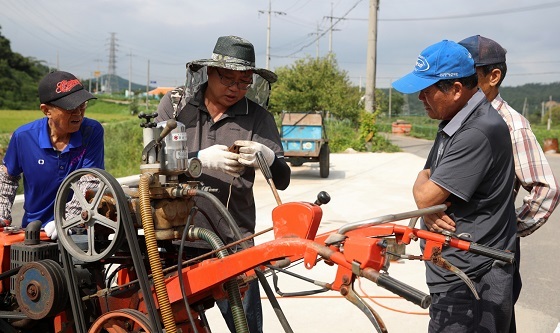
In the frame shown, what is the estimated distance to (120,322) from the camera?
2273 mm

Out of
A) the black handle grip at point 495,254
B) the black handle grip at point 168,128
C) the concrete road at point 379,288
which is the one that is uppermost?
the black handle grip at point 168,128

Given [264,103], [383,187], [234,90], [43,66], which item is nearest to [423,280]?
[264,103]

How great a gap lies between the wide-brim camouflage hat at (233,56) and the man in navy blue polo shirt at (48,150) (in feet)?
2.39

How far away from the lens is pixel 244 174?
109 inches

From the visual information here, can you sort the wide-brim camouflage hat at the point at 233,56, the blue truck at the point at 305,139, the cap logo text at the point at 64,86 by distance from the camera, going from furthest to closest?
the blue truck at the point at 305,139, the cap logo text at the point at 64,86, the wide-brim camouflage hat at the point at 233,56

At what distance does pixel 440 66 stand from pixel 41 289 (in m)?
1.85

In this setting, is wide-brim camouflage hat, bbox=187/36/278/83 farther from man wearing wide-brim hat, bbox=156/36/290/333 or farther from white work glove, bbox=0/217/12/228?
white work glove, bbox=0/217/12/228

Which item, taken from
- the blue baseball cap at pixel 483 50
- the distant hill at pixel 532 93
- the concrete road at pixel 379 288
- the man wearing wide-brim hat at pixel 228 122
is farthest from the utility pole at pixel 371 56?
the distant hill at pixel 532 93

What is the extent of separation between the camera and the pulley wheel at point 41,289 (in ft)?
7.67

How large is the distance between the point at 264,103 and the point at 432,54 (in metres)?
0.98

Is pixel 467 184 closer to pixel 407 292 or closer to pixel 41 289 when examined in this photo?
pixel 407 292

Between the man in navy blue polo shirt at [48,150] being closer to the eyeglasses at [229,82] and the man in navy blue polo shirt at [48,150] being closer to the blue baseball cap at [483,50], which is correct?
the eyeglasses at [229,82]

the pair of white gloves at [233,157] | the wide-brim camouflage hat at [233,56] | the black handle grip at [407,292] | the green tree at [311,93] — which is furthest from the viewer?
the green tree at [311,93]

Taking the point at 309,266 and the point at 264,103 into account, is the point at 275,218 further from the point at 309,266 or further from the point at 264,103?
the point at 264,103
